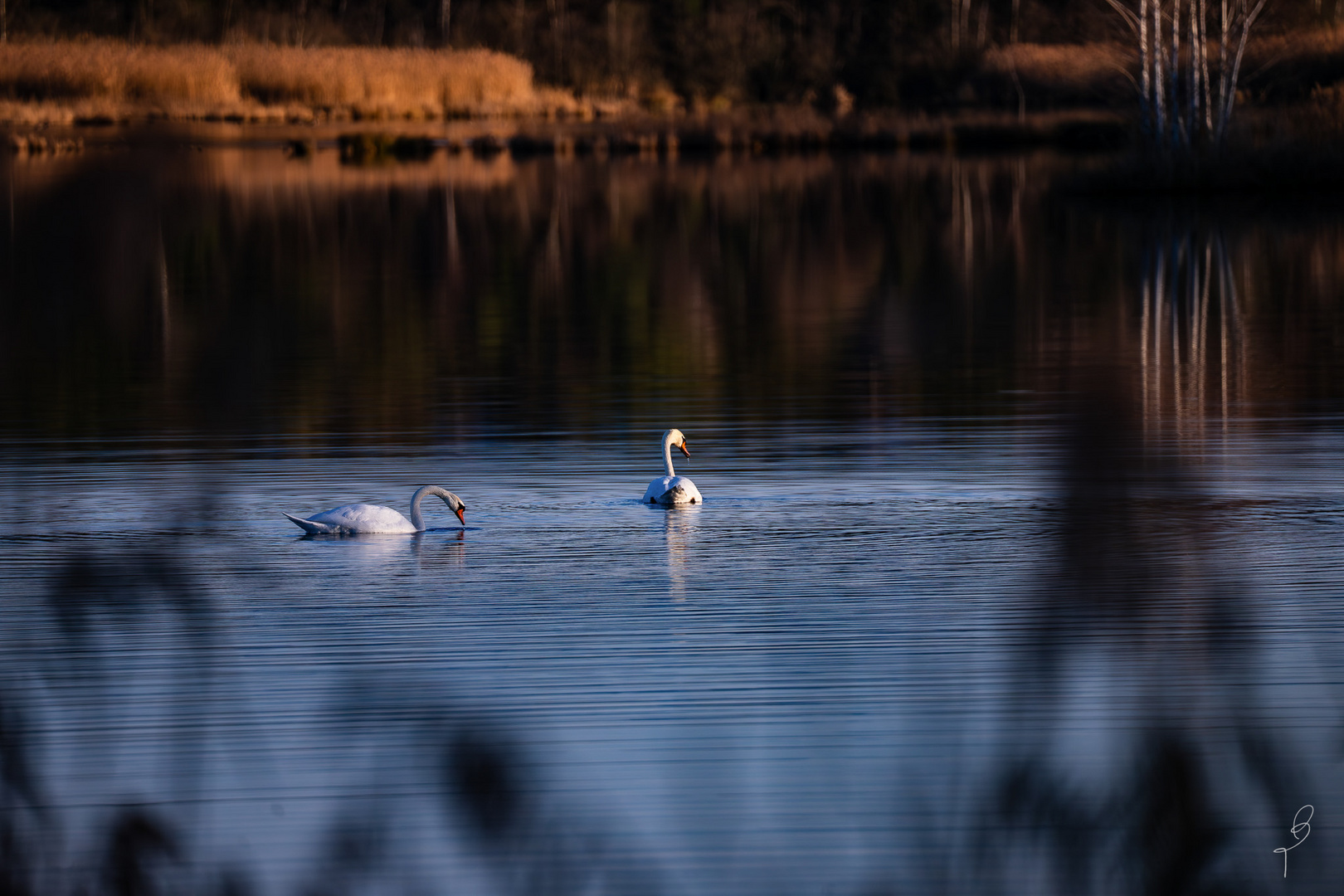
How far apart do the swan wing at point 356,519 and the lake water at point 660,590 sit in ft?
0.70

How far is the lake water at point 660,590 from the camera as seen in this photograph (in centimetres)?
311

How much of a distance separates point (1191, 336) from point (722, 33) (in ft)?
161

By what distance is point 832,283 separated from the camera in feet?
81.3

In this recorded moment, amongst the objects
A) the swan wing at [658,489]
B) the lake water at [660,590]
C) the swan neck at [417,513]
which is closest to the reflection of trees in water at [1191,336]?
the lake water at [660,590]

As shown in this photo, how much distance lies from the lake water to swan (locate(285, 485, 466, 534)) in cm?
12

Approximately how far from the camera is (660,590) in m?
8.83

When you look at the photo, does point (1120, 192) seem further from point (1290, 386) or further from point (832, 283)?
point (1290, 386)

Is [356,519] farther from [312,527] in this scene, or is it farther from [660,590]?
[660,590]

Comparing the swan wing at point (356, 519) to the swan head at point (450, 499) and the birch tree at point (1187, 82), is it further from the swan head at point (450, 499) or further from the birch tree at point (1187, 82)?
the birch tree at point (1187, 82)

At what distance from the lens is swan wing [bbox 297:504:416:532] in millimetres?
9922

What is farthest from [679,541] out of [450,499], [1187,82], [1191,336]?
[1187,82]

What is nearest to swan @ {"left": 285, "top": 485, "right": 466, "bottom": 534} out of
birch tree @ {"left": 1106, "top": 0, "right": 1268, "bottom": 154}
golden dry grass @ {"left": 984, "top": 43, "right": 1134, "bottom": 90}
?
birch tree @ {"left": 1106, "top": 0, "right": 1268, "bottom": 154}

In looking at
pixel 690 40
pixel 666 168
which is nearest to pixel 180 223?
pixel 666 168

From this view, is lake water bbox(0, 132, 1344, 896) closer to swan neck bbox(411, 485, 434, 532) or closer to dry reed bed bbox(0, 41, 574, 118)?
swan neck bbox(411, 485, 434, 532)
